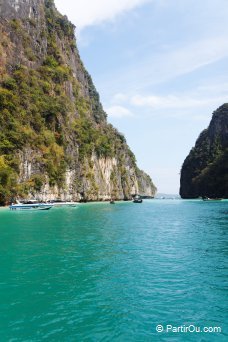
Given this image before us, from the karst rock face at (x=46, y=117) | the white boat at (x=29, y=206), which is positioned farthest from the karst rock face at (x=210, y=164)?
the white boat at (x=29, y=206)

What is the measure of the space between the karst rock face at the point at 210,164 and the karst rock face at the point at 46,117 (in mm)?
44880

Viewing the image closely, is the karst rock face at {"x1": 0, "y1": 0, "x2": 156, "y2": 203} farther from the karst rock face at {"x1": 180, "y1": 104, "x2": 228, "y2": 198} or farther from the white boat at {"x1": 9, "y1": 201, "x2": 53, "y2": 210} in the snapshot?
the karst rock face at {"x1": 180, "y1": 104, "x2": 228, "y2": 198}

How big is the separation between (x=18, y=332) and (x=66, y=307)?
2.29 meters

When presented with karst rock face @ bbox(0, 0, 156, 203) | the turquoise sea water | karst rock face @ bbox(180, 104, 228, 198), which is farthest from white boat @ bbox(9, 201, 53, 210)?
karst rock face @ bbox(180, 104, 228, 198)

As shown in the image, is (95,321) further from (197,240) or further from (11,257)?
(197,240)

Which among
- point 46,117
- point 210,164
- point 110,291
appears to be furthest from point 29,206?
point 210,164

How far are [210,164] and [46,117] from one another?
102 meters

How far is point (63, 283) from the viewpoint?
1479 cm

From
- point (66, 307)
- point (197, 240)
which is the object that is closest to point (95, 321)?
point (66, 307)

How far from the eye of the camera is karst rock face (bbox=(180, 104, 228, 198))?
507ft

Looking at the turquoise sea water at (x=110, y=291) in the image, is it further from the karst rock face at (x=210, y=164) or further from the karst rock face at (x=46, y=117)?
the karst rock face at (x=210, y=164)

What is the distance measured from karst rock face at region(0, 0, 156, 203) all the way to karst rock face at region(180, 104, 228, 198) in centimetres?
4488

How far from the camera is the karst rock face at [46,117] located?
78812mm

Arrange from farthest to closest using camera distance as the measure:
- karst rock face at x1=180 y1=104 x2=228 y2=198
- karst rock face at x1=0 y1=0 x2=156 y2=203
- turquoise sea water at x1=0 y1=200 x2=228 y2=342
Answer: karst rock face at x1=180 y1=104 x2=228 y2=198 < karst rock face at x1=0 y1=0 x2=156 y2=203 < turquoise sea water at x1=0 y1=200 x2=228 y2=342
